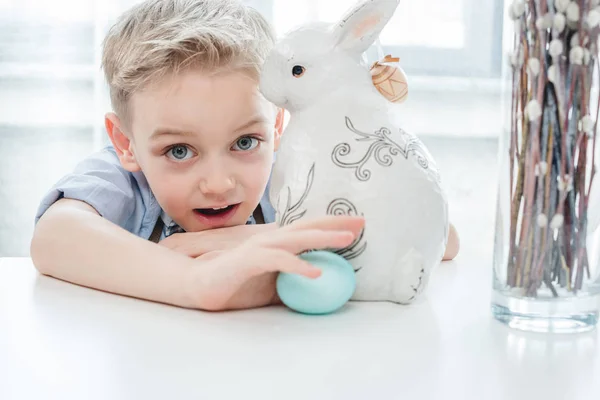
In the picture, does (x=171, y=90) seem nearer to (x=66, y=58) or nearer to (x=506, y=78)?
(x=506, y=78)

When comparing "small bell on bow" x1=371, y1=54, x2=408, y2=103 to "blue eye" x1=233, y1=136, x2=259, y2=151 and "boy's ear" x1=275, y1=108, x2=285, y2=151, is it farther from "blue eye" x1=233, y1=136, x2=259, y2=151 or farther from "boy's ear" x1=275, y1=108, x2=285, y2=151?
"boy's ear" x1=275, y1=108, x2=285, y2=151

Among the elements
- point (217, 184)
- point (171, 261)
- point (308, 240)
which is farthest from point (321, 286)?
point (217, 184)

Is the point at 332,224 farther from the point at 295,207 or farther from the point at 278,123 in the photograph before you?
the point at 278,123

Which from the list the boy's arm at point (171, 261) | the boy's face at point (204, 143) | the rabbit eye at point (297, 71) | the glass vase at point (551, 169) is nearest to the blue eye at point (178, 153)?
the boy's face at point (204, 143)

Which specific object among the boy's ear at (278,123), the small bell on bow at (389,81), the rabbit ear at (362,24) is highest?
the rabbit ear at (362,24)

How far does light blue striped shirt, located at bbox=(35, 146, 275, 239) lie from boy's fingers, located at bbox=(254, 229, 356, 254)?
0.40m

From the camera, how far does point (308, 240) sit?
61 centimetres

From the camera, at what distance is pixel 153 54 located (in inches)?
34.7

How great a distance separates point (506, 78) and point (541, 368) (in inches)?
9.0

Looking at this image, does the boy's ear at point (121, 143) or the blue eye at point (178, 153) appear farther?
the boy's ear at point (121, 143)

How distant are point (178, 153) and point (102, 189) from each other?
0.46ft

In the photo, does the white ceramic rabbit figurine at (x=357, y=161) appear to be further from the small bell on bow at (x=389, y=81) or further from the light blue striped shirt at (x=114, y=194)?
the light blue striped shirt at (x=114, y=194)

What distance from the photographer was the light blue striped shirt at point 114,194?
0.94 m

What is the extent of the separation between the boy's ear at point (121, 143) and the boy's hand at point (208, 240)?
192mm
